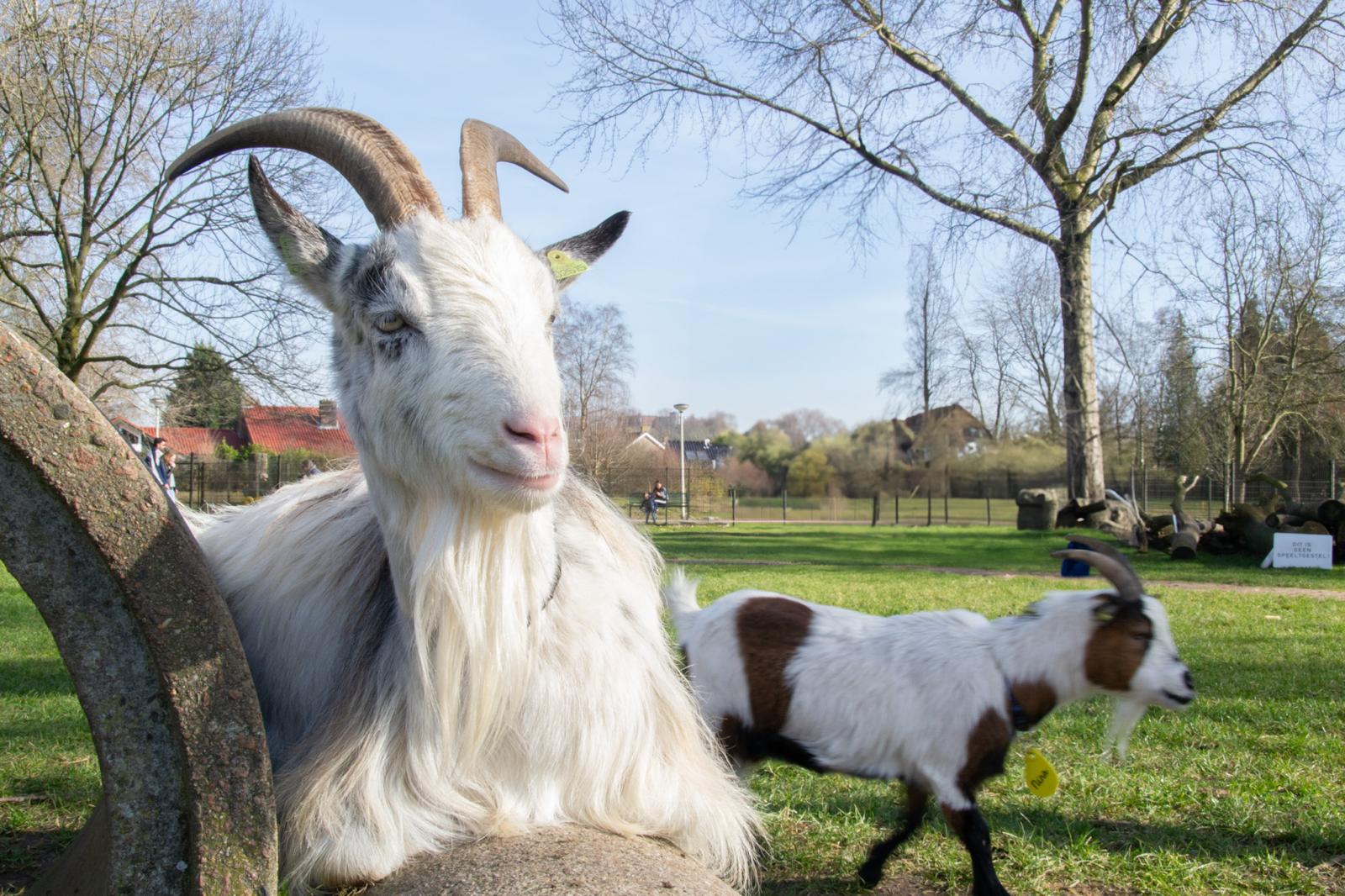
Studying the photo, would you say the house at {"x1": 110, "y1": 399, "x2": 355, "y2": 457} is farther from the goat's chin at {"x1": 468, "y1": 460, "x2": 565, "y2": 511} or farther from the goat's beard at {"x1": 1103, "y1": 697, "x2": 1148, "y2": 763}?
the goat's chin at {"x1": 468, "y1": 460, "x2": 565, "y2": 511}

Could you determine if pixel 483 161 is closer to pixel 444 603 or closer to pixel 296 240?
pixel 296 240

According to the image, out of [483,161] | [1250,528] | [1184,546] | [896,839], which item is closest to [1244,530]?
[1250,528]

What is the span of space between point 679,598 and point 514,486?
7.49 feet

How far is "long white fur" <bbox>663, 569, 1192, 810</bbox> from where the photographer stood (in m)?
3.46

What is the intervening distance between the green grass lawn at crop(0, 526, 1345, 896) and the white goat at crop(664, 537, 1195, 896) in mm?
296

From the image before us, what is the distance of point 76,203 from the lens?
718 inches

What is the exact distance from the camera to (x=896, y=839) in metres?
3.39

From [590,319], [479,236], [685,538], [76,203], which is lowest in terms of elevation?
[685,538]

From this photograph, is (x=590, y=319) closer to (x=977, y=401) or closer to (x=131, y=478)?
(x=131, y=478)

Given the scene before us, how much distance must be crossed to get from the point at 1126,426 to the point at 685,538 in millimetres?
16104

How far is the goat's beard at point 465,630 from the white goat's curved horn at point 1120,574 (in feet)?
7.34

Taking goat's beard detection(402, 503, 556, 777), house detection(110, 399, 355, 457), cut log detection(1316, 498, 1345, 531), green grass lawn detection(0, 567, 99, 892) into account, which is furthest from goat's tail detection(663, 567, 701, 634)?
cut log detection(1316, 498, 1345, 531)

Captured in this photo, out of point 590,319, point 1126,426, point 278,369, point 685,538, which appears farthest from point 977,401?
point 278,369

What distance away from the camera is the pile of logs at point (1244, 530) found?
16.1 metres
